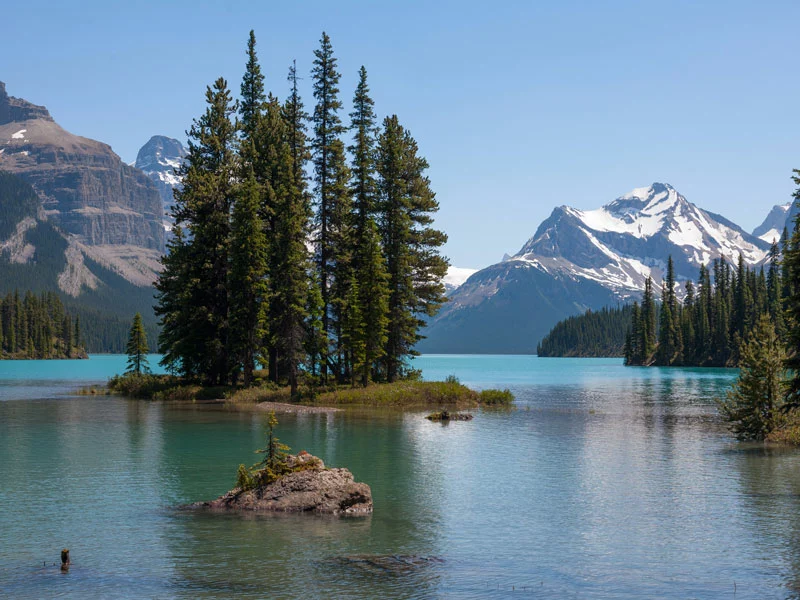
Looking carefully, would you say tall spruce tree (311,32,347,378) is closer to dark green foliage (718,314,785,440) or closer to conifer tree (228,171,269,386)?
conifer tree (228,171,269,386)

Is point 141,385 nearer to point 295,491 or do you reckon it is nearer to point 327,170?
point 327,170

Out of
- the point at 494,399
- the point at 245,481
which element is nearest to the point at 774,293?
the point at 494,399

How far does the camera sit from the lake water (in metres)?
18.2

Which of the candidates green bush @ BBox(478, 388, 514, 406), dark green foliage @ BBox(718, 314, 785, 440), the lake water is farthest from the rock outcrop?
green bush @ BBox(478, 388, 514, 406)

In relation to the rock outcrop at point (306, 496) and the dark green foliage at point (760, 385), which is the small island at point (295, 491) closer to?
the rock outcrop at point (306, 496)

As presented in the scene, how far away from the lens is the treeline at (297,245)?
6581 cm

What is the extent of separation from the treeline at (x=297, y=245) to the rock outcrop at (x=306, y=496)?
38.1m

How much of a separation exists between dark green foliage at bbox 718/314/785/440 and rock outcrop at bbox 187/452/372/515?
26.9m

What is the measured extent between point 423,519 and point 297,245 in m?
42.2

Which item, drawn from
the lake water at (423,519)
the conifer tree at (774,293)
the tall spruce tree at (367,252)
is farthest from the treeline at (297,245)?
the conifer tree at (774,293)

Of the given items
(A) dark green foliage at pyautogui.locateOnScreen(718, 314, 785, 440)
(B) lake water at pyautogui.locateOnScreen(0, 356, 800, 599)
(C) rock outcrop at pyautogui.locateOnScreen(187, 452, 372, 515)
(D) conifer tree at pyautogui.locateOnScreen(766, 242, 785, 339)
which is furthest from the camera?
(D) conifer tree at pyautogui.locateOnScreen(766, 242, 785, 339)

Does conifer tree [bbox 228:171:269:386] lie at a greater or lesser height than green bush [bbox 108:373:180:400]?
greater

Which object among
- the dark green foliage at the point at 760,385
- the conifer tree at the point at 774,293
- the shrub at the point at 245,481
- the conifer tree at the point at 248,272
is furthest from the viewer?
the conifer tree at the point at 774,293

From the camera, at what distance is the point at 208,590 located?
1731 centimetres
